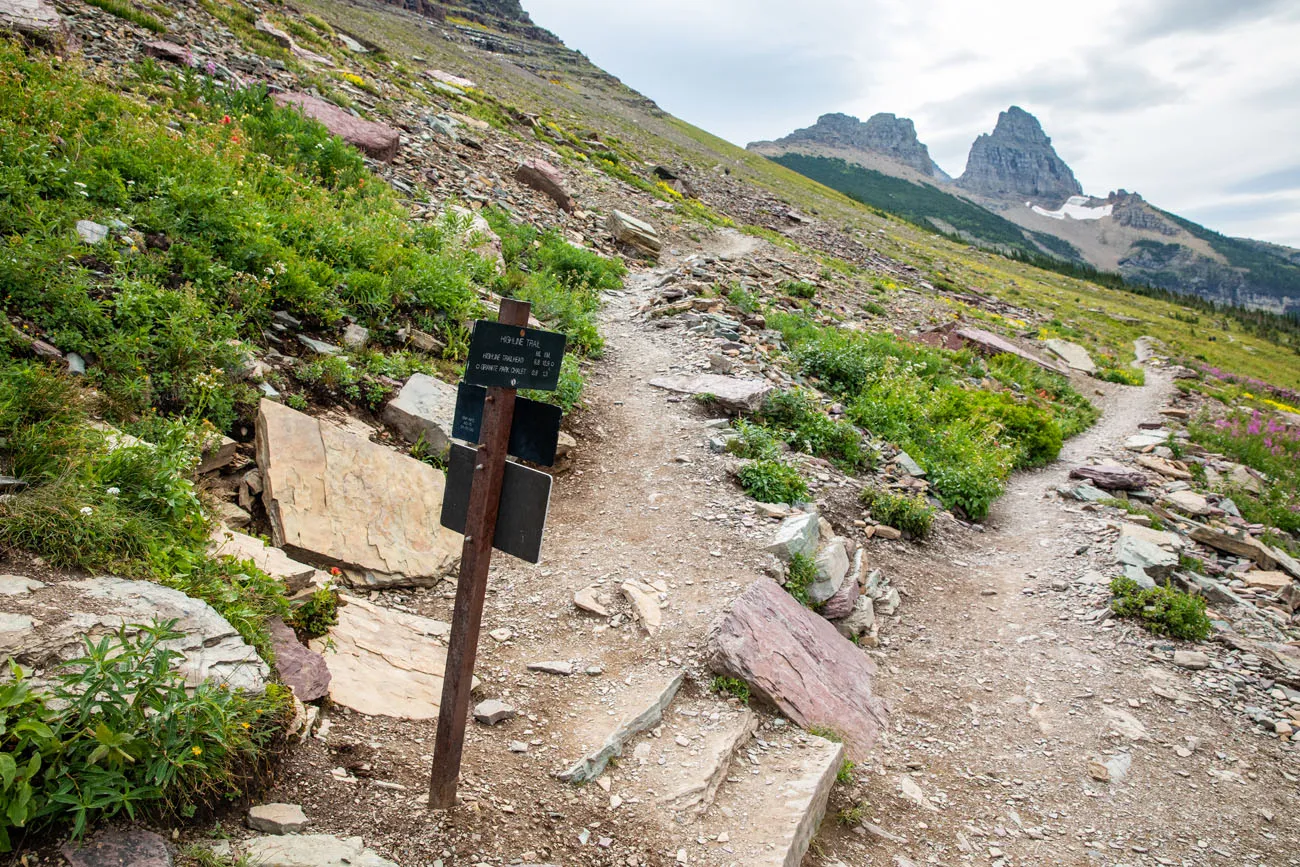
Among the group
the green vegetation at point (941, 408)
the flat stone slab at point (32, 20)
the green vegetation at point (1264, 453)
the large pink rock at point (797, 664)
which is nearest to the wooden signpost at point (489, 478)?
the large pink rock at point (797, 664)

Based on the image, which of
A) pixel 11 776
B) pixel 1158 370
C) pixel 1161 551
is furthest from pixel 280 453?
pixel 1158 370

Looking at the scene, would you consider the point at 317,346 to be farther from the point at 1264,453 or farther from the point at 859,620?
the point at 1264,453

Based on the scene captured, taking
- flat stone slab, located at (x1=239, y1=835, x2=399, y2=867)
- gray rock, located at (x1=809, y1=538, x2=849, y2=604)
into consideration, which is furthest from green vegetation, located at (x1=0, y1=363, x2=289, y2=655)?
gray rock, located at (x1=809, y1=538, x2=849, y2=604)

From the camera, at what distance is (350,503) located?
246 inches

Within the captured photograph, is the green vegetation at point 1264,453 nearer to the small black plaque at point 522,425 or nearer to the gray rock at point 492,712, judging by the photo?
the gray rock at point 492,712

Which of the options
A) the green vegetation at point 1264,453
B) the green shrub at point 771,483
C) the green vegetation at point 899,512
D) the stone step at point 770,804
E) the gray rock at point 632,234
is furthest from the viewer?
the gray rock at point 632,234

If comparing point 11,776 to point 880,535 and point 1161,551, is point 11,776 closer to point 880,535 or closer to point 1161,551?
point 880,535

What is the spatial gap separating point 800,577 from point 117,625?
19.4 ft

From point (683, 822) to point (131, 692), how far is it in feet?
10.5

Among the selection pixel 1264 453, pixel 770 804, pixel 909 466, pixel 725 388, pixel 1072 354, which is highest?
pixel 1072 354

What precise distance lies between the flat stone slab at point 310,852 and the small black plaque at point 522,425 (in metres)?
2.07

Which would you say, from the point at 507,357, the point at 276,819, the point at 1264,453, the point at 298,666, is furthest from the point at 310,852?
the point at 1264,453

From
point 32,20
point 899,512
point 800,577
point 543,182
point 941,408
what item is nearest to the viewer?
point 800,577

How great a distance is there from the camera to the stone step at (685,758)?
439 centimetres
